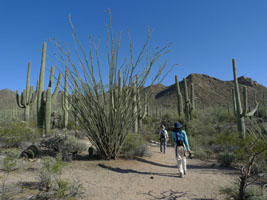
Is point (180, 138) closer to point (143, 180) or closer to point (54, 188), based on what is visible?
point (143, 180)

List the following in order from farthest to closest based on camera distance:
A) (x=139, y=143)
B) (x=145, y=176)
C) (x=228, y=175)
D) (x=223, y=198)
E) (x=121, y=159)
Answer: (x=139, y=143) → (x=121, y=159) → (x=228, y=175) → (x=145, y=176) → (x=223, y=198)

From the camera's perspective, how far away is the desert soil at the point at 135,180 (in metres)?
3.97

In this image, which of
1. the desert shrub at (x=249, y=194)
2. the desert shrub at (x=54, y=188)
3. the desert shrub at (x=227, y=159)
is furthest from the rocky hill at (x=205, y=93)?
the desert shrub at (x=54, y=188)

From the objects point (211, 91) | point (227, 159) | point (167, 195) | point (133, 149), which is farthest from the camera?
point (211, 91)

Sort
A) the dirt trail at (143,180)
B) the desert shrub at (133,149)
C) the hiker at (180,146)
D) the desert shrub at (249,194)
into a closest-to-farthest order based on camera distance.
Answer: the desert shrub at (249,194), the dirt trail at (143,180), the hiker at (180,146), the desert shrub at (133,149)

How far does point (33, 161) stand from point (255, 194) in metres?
6.04

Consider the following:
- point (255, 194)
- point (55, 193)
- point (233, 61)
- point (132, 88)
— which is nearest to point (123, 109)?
point (132, 88)

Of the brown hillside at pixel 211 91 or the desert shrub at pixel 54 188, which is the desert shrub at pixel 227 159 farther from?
the brown hillside at pixel 211 91

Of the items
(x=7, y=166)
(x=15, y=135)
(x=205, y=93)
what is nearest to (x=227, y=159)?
(x=7, y=166)

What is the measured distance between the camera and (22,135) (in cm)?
859

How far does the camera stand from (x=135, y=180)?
4.91 meters

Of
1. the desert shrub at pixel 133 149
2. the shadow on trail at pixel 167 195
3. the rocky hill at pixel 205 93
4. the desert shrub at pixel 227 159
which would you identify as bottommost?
the shadow on trail at pixel 167 195

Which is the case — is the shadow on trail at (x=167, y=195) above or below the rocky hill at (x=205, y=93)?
below

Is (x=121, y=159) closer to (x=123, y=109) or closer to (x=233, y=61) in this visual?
(x=123, y=109)
